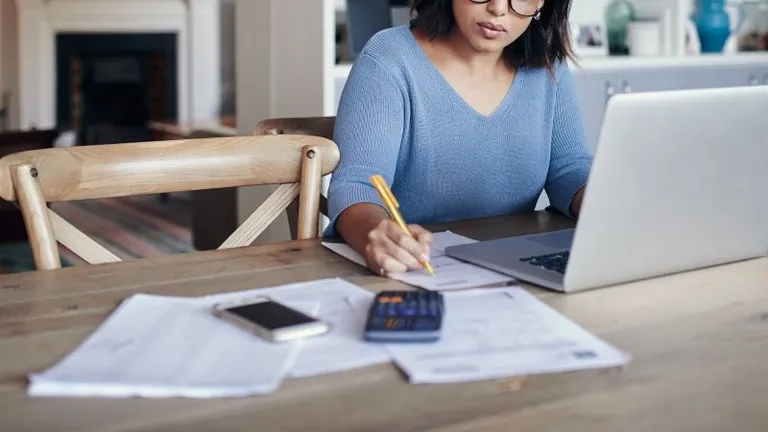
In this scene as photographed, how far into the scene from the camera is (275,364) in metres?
0.79

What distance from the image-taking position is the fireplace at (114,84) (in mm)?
6785

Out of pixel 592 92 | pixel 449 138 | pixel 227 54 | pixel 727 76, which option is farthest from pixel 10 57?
pixel 449 138

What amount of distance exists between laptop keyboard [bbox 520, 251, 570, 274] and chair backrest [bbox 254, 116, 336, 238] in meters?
0.45

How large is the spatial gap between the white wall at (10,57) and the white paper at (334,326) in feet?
20.0

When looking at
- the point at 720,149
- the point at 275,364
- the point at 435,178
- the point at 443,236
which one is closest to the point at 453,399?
the point at 275,364

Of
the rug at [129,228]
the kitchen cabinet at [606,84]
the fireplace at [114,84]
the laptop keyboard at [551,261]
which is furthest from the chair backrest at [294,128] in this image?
the fireplace at [114,84]

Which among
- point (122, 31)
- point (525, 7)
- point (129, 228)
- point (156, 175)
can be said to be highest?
point (122, 31)

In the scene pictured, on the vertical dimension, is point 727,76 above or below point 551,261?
above

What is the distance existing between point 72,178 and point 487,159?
668mm

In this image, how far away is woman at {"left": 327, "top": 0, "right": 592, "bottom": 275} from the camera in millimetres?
1519

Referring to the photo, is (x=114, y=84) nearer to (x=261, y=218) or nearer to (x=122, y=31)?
(x=122, y=31)

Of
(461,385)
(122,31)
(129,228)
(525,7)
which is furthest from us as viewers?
(122,31)

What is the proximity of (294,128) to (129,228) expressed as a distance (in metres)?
3.56

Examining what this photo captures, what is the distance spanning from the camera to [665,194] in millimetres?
1017
